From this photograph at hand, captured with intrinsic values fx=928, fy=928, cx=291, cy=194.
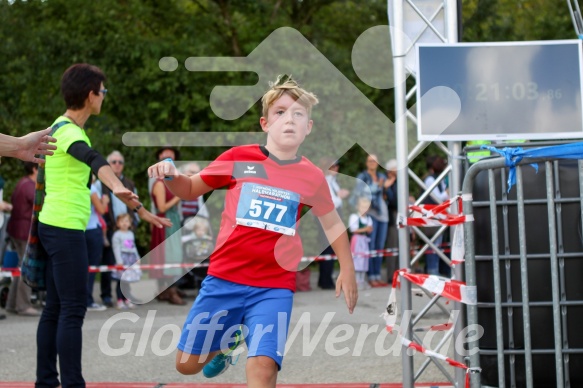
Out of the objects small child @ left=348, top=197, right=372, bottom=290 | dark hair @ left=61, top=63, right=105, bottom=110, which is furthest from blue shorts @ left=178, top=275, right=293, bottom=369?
small child @ left=348, top=197, right=372, bottom=290

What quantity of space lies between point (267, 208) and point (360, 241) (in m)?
8.44

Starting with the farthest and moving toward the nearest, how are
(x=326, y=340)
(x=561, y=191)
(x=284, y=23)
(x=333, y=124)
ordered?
(x=284, y=23) → (x=333, y=124) → (x=326, y=340) → (x=561, y=191)

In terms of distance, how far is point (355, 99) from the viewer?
17422 mm

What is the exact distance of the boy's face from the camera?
4914 millimetres

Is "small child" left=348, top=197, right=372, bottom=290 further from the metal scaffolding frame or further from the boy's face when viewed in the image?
the boy's face

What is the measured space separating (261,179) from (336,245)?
576mm

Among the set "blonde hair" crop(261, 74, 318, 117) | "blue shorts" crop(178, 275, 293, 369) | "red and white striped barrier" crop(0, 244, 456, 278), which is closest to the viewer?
"blue shorts" crop(178, 275, 293, 369)

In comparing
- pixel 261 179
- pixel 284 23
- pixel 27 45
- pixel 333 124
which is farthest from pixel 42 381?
pixel 284 23

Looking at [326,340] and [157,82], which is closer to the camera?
[326,340]

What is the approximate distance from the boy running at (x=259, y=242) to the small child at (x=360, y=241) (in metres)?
7.74

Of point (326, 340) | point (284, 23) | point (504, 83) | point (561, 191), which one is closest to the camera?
point (561, 191)

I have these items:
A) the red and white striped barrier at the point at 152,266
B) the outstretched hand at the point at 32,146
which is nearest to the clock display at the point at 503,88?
the outstretched hand at the point at 32,146

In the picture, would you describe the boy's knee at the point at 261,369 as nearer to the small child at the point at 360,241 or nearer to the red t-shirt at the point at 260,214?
the red t-shirt at the point at 260,214

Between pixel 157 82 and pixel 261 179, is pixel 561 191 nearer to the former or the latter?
pixel 261 179
